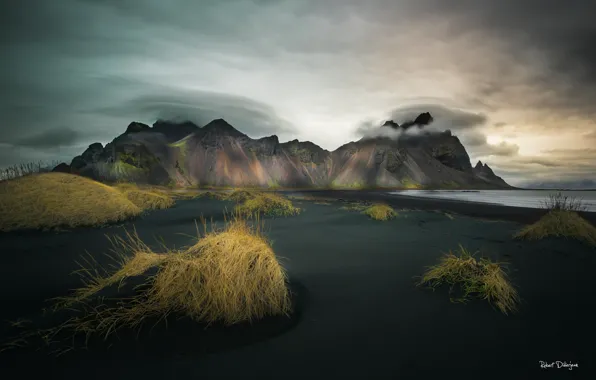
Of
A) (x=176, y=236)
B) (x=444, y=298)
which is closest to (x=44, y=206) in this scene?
(x=176, y=236)

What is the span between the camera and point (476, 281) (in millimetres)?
5180

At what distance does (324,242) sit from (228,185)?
5686 inches

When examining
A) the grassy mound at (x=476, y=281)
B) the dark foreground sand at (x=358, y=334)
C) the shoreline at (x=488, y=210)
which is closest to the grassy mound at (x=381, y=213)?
the shoreline at (x=488, y=210)

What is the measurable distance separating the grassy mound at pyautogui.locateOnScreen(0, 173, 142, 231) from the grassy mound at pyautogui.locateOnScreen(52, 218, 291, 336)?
10489 millimetres

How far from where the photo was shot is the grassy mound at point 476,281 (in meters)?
4.79

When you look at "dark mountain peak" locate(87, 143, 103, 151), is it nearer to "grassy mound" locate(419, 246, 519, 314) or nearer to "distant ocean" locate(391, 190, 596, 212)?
"distant ocean" locate(391, 190, 596, 212)

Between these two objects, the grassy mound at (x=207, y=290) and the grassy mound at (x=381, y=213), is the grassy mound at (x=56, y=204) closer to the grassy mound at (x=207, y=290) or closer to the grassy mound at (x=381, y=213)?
the grassy mound at (x=207, y=290)

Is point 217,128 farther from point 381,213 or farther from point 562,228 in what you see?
point 562,228

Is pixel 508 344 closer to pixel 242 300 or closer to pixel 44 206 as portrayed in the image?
pixel 242 300

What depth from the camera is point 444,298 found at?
16.5 feet

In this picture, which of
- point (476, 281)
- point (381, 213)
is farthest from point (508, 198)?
point (476, 281)

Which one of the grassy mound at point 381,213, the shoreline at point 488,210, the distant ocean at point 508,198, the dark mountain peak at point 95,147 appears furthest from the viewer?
the dark mountain peak at point 95,147

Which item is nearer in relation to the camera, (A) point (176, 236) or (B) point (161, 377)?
(B) point (161, 377)

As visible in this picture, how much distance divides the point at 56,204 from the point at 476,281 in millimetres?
17658
